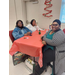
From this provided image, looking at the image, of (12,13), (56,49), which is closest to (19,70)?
(56,49)

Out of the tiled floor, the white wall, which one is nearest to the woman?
the tiled floor

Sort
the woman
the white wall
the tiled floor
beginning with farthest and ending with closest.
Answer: the white wall < the tiled floor < the woman

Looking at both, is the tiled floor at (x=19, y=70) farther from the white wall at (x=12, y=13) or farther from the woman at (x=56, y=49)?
the white wall at (x=12, y=13)

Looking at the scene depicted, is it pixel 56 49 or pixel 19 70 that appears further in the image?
pixel 19 70

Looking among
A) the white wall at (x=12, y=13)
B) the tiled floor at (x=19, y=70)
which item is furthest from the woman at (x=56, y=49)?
the white wall at (x=12, y=13)

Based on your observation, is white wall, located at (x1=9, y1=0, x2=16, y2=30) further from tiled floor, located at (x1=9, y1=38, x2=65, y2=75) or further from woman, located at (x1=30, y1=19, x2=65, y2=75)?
woman, located at (x1=30, y1=19, x2=65, y2=75)

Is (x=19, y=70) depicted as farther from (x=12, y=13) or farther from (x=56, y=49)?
(x=12, y=13)

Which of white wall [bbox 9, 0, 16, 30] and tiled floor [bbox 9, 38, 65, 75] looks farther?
white wall [bbox 9, 0, 16, 30]

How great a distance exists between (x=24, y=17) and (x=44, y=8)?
112 cm

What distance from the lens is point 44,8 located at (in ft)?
8.08
